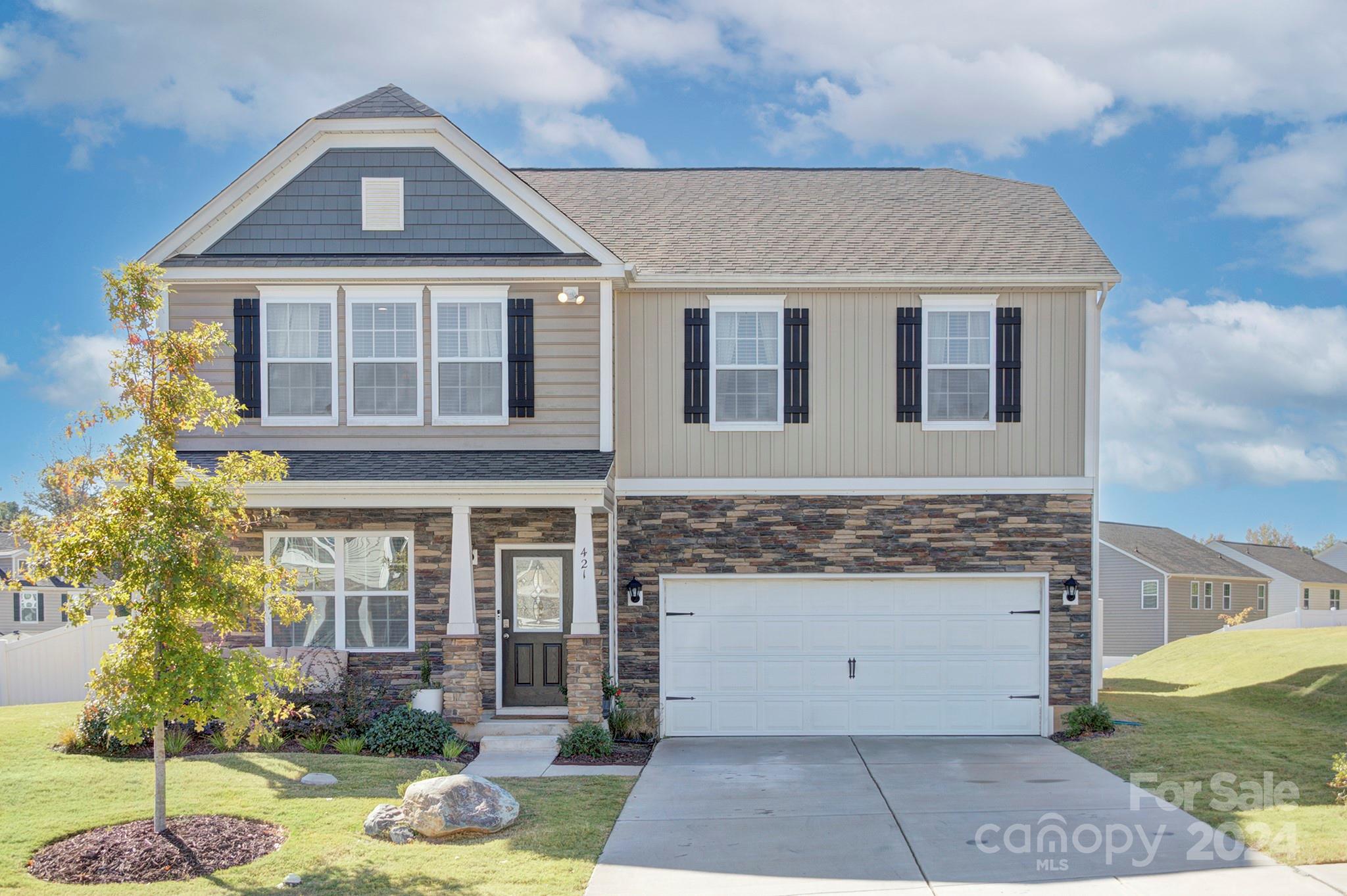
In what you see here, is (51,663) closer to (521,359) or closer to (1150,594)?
(521,359)

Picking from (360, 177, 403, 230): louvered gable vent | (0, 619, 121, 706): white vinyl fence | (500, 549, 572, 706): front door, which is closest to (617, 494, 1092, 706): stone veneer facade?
(500, 549, 572, 706): front door

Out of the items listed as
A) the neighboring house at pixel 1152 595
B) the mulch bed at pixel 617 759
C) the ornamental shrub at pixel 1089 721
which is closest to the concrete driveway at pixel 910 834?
the mulch bed at pixel 617 759

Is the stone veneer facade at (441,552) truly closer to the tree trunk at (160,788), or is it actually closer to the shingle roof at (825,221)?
the shingle roof at (825,221)

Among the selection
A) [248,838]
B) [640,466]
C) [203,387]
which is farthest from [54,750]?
[640,466]

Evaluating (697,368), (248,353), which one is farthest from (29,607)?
(697,368)

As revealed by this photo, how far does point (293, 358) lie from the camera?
14953 millimetres

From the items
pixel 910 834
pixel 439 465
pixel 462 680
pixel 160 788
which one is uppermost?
pixel 439 465

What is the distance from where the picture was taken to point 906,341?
1530 cm

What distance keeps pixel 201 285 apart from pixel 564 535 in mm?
5976

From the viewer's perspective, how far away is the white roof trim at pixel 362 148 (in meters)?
14.8

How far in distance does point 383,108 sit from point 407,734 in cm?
825

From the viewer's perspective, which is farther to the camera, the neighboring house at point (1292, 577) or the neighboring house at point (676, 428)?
the neighboring house at point (1292, 577)

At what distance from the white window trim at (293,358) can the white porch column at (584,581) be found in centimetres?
384

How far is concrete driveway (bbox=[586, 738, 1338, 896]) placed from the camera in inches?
327
